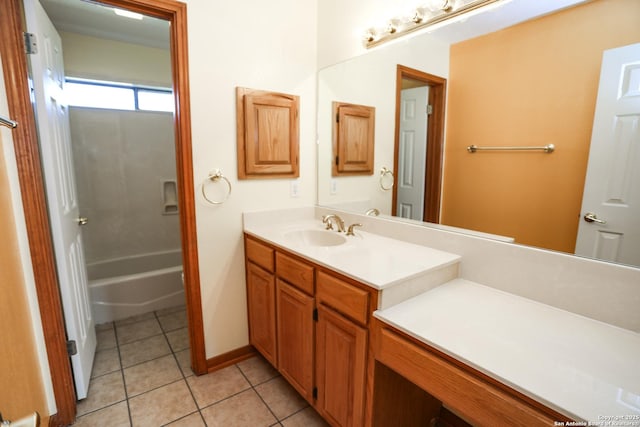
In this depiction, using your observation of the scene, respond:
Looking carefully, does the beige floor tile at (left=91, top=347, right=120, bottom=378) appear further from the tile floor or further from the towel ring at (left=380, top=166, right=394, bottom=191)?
the towel ring at (left=380, top=166, right=394, bottom=191)

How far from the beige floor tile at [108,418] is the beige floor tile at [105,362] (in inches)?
14.2

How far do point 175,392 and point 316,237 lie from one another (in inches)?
47.6

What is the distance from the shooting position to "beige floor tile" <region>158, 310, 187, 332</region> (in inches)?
96.7

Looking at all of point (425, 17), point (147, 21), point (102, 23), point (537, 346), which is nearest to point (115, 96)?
point (102, 23)

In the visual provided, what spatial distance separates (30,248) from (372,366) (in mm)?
1572

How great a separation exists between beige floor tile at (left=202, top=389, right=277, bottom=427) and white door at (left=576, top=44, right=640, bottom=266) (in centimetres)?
162

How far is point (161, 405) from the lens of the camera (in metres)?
1.67

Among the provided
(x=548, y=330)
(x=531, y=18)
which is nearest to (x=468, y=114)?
(x=531, y=18)

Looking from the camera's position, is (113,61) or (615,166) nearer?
(615,166)

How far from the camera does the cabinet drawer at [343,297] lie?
1158mm

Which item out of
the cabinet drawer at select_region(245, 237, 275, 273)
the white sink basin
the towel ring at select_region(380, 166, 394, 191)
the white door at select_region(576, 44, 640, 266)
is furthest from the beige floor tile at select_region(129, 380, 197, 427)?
the white door at select_region(576, 44, 640, 266)

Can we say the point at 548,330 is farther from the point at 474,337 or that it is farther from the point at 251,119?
the point at 251,119

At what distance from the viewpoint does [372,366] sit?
1.16m

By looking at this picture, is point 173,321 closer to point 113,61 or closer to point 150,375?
point 150,375
